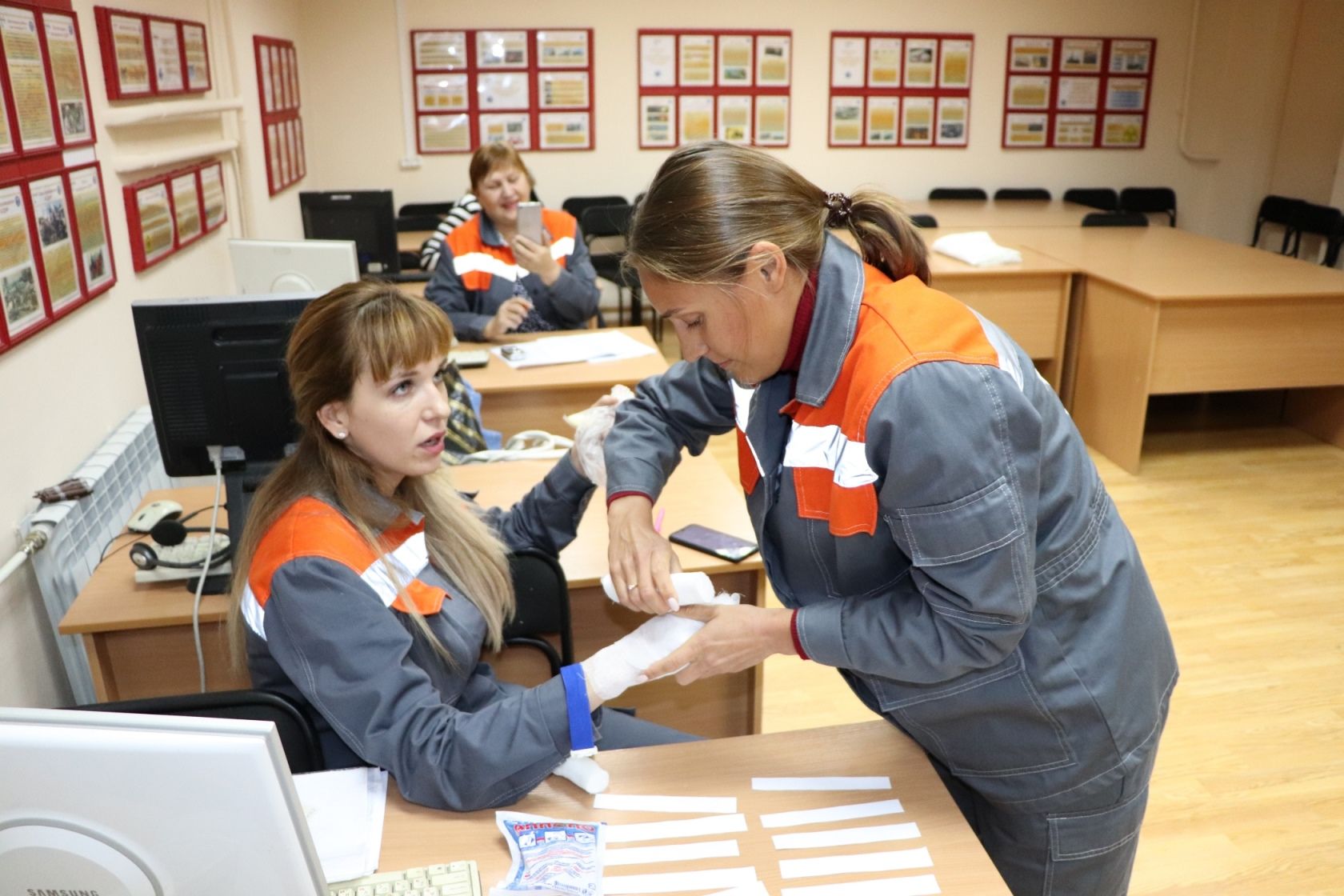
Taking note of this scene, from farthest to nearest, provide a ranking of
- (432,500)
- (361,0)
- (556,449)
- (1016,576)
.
Answer: (361,0) < (556,449) < (432,500) < (1016,576)

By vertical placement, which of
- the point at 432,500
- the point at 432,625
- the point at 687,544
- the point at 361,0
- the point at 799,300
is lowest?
the point at 687,544

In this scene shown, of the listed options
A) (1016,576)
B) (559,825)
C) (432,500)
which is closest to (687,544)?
(432,500)

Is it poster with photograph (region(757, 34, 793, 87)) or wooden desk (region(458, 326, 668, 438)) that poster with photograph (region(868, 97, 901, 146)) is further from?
wooden desk (region(458, 326, 668, 438))

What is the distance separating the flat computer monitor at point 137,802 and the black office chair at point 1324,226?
6745 mm

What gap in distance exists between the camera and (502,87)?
658cm

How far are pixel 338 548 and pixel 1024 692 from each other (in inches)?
35.9

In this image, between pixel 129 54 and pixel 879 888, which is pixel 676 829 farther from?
pixel 129 54

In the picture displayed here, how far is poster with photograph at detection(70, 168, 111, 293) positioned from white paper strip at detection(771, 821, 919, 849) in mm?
2337

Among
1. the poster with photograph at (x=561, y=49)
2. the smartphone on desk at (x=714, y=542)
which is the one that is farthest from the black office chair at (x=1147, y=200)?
the smartphone on desk at (x=714, y=542)

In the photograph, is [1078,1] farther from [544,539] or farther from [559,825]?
[559,825]

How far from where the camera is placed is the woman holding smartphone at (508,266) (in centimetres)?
357

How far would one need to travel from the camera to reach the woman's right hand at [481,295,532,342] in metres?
3.53

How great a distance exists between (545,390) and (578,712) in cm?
202

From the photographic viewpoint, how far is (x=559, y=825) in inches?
48.6
